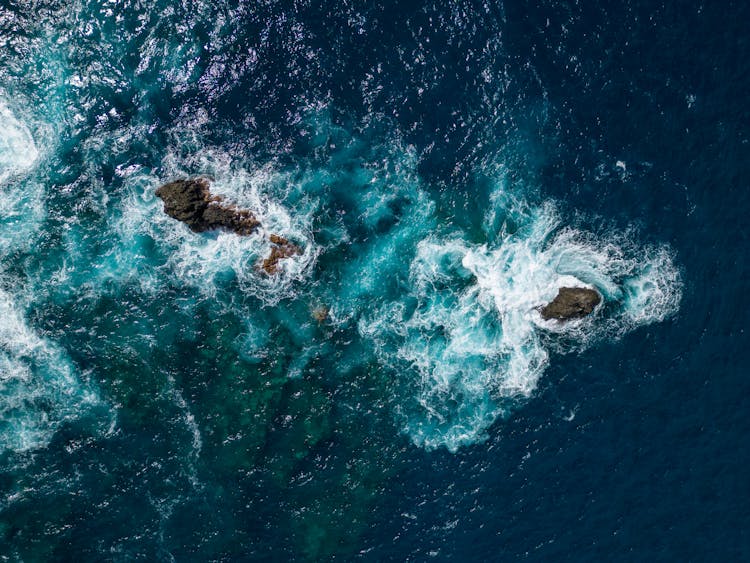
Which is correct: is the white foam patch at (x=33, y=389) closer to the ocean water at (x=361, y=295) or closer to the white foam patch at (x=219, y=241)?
the ocean water at (x=361, y=295)

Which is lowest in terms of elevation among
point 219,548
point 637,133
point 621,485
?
point 621,485

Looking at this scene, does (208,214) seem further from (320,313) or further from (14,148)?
(14,148)

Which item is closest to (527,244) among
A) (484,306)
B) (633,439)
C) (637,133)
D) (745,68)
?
(484,306)

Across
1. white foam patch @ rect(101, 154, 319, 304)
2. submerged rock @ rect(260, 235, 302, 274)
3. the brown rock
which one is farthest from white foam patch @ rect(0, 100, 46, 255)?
the brown rock

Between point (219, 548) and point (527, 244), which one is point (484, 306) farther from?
point (219, 548)

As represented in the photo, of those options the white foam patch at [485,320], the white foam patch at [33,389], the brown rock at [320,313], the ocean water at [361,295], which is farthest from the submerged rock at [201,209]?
the white foam patch at [33,389]

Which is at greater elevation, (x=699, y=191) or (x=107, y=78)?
(x=107, y=78)

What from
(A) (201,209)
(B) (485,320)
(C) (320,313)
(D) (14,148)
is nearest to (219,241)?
(A) (201,209)
